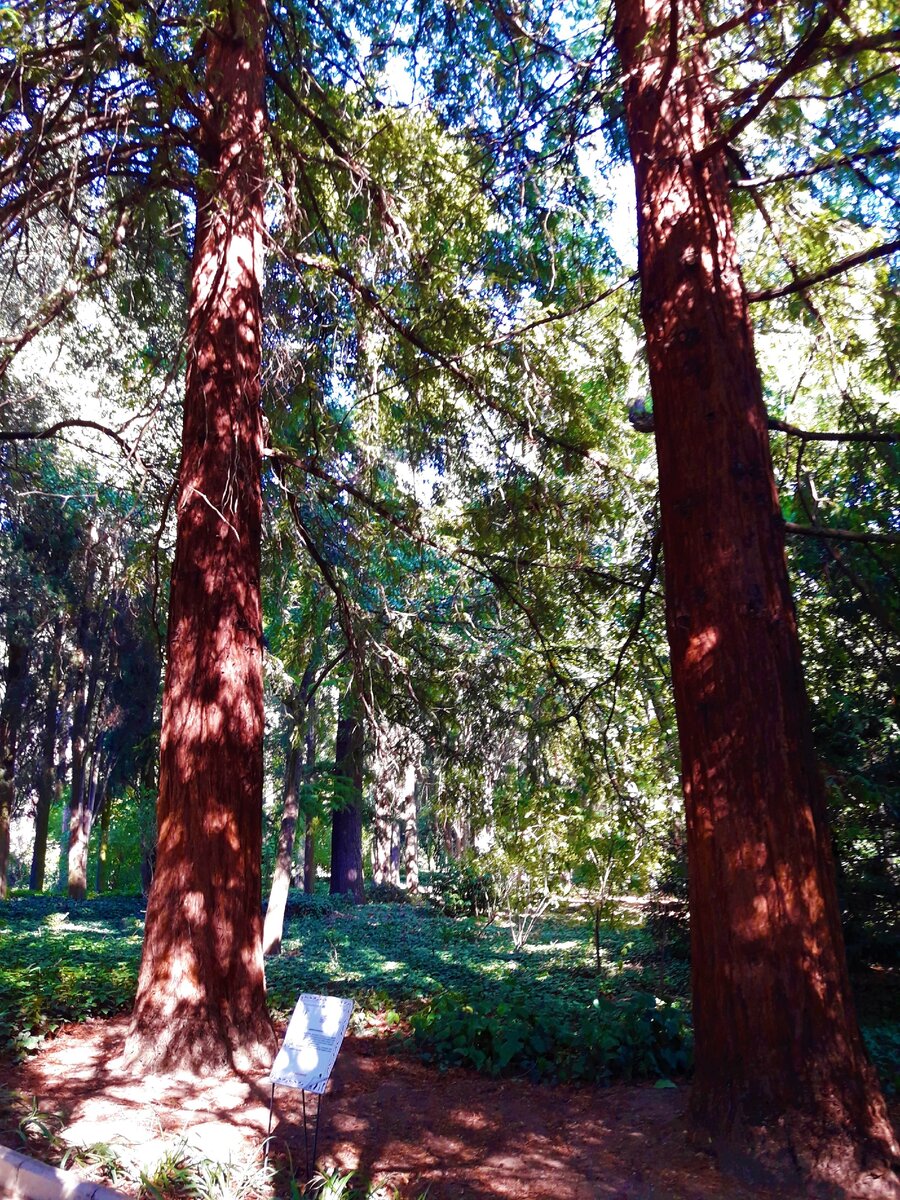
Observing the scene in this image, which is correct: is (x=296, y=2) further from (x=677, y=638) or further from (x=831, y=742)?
(x=831, y=742)

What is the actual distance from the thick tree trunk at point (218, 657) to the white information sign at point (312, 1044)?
2.03 metres

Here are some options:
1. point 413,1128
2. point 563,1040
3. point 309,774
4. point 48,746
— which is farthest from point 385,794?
point 48,746

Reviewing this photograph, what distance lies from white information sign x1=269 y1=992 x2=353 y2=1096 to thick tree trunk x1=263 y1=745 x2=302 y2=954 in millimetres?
8608

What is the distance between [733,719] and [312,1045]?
2.48 m

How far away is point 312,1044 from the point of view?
13.9ft

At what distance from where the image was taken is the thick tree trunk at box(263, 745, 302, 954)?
42.5ft

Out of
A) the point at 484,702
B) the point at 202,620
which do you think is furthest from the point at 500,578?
the point at 202,620

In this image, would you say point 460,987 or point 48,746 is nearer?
point 460,987

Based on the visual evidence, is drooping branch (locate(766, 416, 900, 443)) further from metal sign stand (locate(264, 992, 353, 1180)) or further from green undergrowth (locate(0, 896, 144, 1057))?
green undergrowth (locate(0, 896, 144, 1057))

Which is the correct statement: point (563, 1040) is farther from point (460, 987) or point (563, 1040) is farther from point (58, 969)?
point (58, 969)

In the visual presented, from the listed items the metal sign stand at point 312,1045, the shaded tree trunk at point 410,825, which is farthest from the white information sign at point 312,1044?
the shaded tree trunk at point 410,825

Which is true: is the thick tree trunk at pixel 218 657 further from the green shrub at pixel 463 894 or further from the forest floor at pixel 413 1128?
the green shrub at pixel 463 894

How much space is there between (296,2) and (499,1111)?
985 cm

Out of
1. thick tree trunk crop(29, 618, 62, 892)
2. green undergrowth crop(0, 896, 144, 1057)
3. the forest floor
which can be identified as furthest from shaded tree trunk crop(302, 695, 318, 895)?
the forest floor
